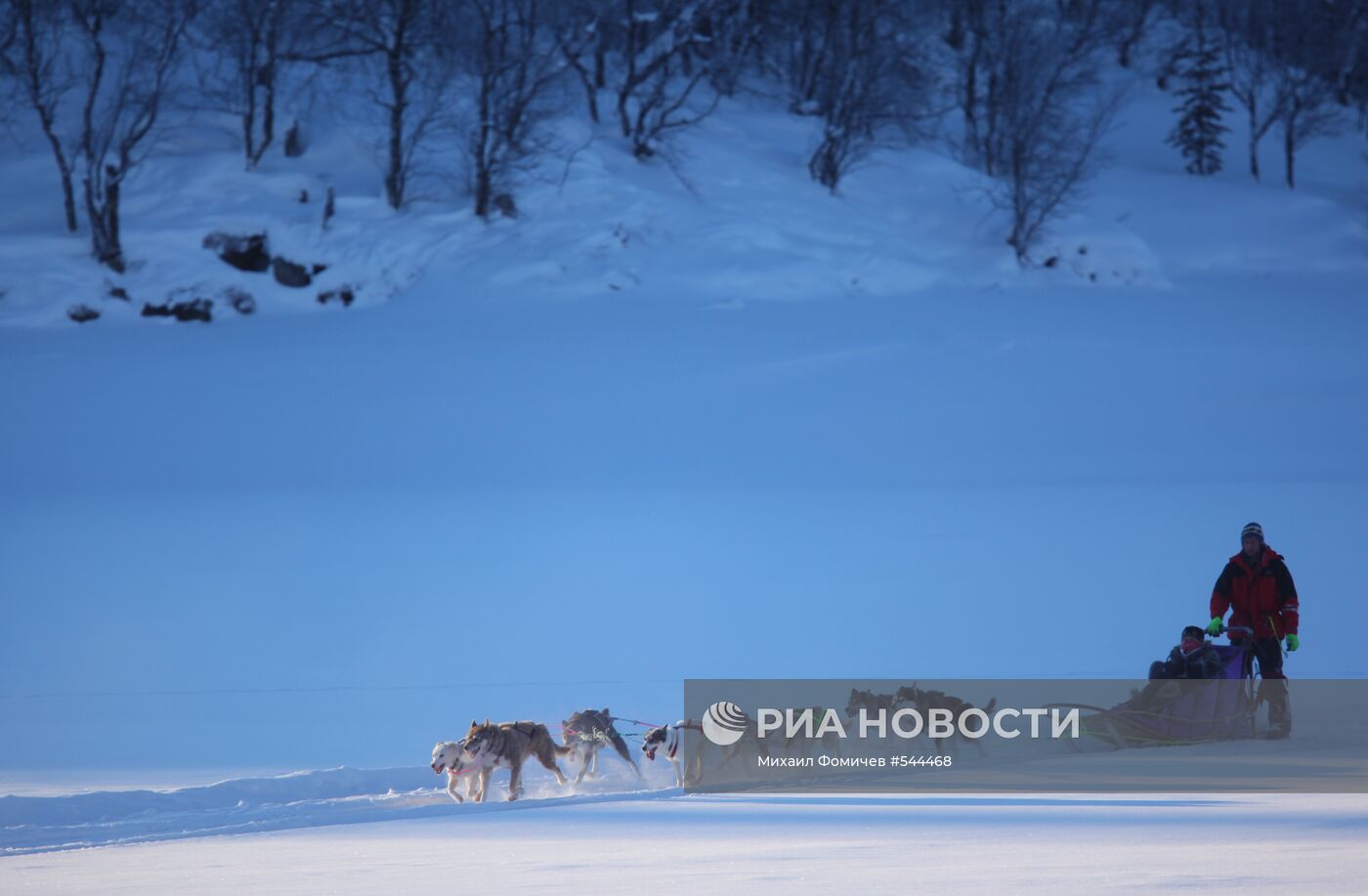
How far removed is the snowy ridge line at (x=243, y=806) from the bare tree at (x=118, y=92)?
1995 centimetres

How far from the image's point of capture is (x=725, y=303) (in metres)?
25.0

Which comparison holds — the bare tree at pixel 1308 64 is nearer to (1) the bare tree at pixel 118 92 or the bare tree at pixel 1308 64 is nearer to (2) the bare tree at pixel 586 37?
(2) the bare tree at pixel 586 37

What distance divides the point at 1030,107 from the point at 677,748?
1038 inches

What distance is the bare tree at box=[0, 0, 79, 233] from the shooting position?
24703 mm

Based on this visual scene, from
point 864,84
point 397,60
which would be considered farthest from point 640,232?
point 864,84

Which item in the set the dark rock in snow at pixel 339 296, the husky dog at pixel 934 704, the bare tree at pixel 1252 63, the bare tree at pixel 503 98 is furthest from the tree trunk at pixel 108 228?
the bare tree at pixel 1252 63

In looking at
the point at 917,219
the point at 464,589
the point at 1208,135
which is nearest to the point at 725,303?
the point at 917,219

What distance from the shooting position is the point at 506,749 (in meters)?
6.21

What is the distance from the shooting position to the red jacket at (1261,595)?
7492mm

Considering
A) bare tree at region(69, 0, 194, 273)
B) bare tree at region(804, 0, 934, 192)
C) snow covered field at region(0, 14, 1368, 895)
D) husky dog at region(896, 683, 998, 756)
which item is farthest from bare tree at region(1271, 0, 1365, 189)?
husky dog at region(896, 683, 998, 756)

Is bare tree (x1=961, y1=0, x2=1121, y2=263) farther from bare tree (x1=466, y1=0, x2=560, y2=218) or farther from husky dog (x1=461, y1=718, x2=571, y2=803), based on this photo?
husky dog (x1=461, y1=718, x2=571, y2=803)

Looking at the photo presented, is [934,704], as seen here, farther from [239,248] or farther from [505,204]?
[505,204]

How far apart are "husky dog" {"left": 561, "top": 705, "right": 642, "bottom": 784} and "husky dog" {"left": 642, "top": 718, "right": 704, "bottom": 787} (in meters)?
0.16

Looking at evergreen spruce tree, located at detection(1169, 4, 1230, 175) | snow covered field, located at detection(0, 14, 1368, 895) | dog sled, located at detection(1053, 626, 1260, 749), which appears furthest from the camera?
evergreen spruce tree, located at detection(1169, 4, 1230, 175)
